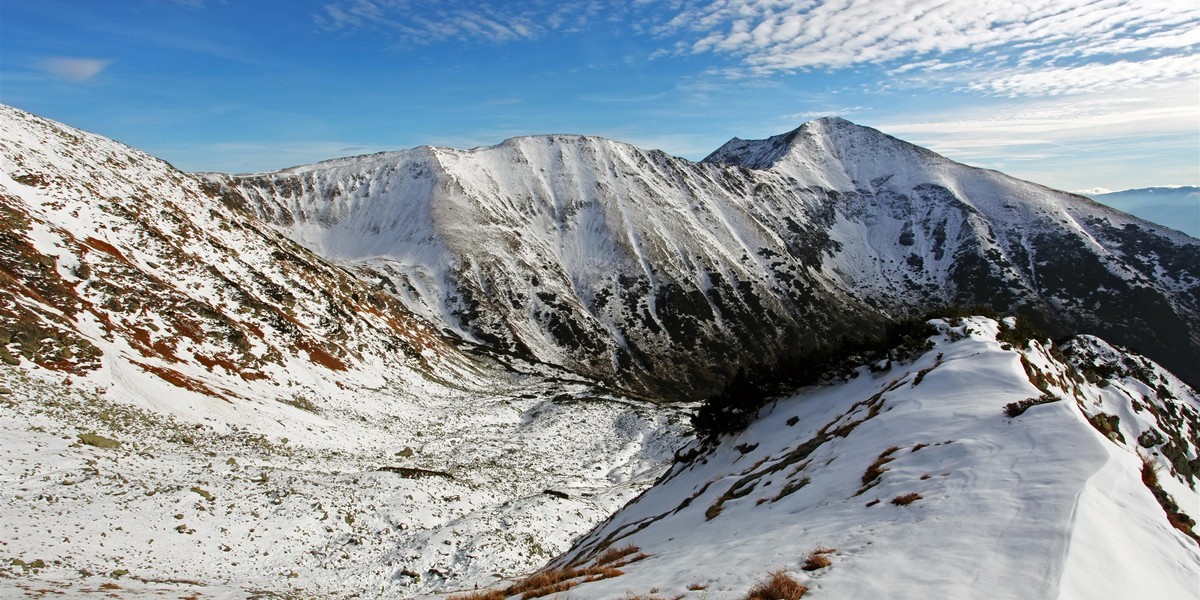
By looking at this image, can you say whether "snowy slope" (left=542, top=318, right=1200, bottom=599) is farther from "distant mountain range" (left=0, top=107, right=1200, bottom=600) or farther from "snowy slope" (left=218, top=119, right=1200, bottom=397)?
"snowy slope" (left=218, top=119, right=1200, bottom=397)

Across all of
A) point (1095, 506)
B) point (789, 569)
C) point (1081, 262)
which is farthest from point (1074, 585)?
point (1081, 262)

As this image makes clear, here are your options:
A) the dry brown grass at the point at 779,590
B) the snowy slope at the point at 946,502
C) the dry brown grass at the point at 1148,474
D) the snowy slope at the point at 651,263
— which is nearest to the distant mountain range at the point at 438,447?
the snowy slope at the point at 946,502

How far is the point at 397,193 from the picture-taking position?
6334 inches

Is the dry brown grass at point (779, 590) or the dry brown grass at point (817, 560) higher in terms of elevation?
the dry brown grass at point (779, 590)

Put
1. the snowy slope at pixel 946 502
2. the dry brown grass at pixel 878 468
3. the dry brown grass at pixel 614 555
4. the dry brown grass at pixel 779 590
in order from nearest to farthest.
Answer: the dry brown grass at pixel 779 590 → the snowy slope at pixel 946 502 → the dry brown grass at pixel 878 468 → the dry brown grass at pixel 614 555

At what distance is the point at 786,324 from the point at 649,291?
1521 inches

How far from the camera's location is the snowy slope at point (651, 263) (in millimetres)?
128250

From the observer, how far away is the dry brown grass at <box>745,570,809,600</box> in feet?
31.3

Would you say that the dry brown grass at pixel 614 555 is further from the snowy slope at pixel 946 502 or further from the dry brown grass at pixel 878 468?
the dry brown grass at pixel 878 468

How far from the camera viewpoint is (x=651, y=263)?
155 m

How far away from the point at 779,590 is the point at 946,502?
5698 millimetres

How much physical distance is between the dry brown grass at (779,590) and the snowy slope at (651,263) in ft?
336

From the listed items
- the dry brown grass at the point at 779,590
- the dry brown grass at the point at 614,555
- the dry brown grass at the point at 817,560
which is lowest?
the dry brown grass at the point at 614,555

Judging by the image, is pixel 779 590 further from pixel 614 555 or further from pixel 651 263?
pixel 651 263
